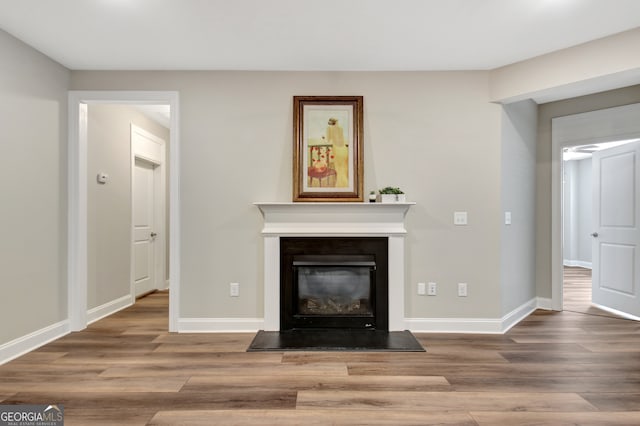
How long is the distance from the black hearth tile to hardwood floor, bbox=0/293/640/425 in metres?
0.10

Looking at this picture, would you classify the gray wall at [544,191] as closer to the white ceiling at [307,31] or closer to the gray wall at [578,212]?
the white ceiling at [307,31]

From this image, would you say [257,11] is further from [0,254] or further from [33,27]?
[0,254]

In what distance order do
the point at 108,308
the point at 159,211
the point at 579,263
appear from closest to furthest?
the point at 108,308, the point at 159,211, the point at 579,263

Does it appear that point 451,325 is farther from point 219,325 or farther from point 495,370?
point 219,325

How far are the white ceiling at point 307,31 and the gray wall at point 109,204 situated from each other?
0.80 m

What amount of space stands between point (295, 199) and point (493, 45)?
209 cm

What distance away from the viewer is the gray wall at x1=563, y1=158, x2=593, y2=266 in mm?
7891

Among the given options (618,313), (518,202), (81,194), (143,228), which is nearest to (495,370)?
(518,202)

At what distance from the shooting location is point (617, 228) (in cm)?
415

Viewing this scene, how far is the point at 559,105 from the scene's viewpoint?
14.0 ft

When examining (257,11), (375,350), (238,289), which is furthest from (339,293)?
(257,11)

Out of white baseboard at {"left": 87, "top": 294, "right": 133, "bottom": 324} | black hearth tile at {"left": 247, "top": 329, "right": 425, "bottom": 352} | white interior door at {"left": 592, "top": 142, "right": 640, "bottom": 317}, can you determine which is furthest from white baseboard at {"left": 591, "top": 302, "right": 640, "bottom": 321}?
white baseboard at {"left": 87, "top": 294, "right": 133, "bottom": 324}

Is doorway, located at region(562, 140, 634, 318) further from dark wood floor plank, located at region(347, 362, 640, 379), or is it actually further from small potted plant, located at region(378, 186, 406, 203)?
small potted plant, located at region(378, 186, 406, 203)

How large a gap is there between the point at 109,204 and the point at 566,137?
519 centimetres
